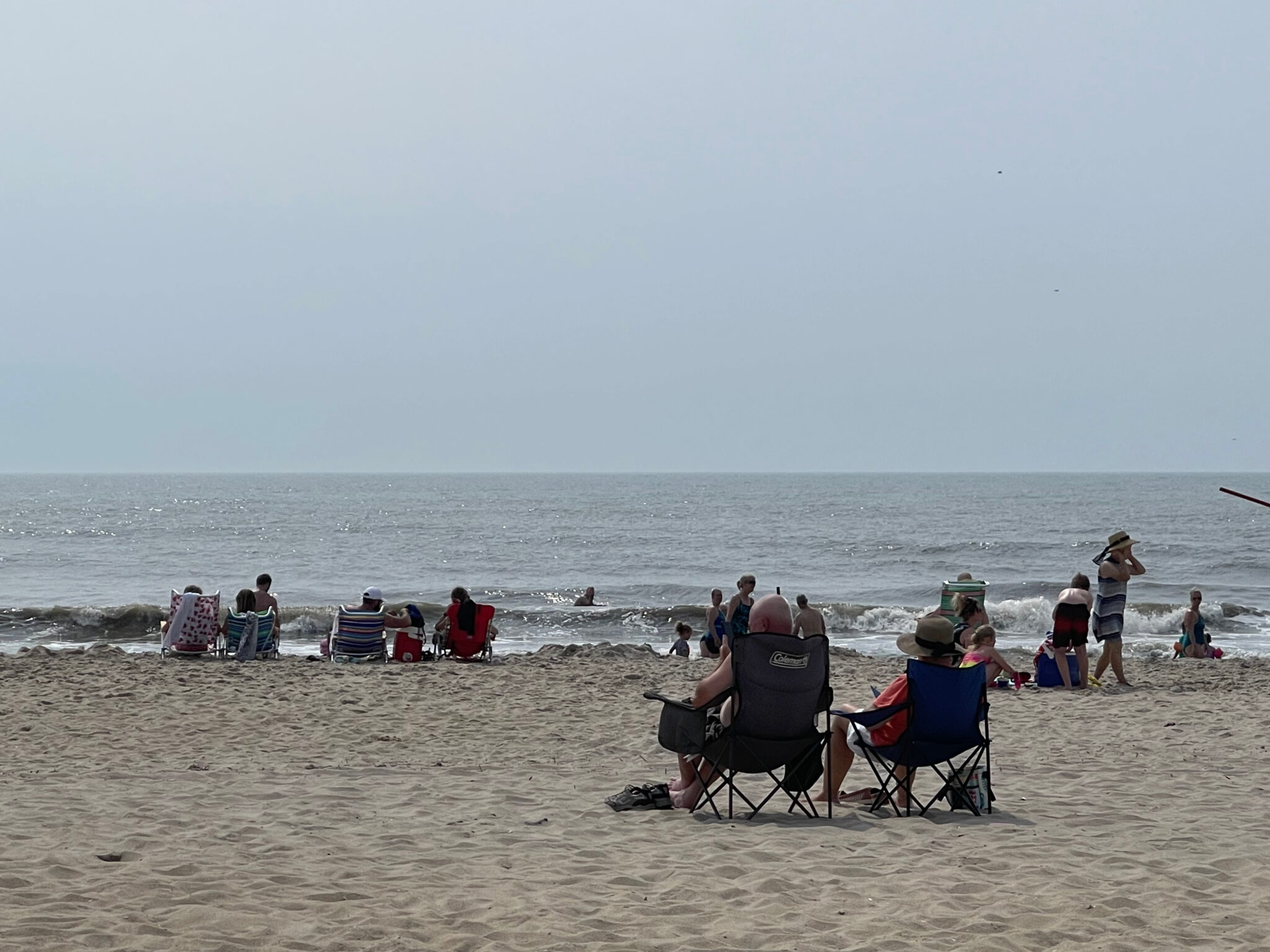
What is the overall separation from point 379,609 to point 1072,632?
7.39 metres

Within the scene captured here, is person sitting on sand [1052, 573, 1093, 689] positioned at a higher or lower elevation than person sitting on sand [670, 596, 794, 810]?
lower

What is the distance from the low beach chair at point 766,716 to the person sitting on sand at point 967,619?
15.3 ft

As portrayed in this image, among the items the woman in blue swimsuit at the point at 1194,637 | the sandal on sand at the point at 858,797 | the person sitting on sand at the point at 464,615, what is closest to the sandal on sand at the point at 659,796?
the sandal on sand at the point at 858,797

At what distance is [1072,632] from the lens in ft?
35.3

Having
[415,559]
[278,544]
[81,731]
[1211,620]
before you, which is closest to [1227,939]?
[81,731]

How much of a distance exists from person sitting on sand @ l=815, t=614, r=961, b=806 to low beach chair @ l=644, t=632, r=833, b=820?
0.19 metres

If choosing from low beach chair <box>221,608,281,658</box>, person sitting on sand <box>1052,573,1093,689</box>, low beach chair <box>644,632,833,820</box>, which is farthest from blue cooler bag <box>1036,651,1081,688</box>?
low beach chair <box>221,608,281,658</box>

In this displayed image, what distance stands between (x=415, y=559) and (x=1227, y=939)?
3814cm

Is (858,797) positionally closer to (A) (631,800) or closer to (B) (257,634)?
(A) (631,800)

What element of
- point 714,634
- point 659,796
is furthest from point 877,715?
point 714,634

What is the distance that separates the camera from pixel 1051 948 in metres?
3.71

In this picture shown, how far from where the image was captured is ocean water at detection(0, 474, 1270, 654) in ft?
72.2

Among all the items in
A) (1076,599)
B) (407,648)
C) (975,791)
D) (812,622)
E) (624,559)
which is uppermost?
(812,622)

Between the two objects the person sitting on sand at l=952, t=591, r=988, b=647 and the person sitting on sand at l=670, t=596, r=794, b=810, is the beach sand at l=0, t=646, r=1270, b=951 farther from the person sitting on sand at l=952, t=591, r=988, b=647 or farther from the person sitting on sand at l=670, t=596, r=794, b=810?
the person sitting on sand at l=952, t=591, r=988, b=647
